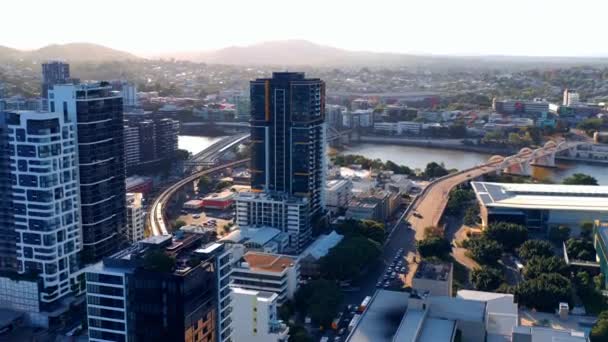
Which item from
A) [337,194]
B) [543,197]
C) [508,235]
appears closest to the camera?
[508,235]

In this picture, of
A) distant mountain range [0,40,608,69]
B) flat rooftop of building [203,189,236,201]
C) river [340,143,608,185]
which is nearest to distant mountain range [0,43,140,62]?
distant mountain range [0,40,608,69]

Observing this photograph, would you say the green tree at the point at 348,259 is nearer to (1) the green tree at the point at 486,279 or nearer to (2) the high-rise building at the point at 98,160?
(1) the green tree at the point at 486,279

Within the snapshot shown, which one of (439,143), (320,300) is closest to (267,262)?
(320,300)

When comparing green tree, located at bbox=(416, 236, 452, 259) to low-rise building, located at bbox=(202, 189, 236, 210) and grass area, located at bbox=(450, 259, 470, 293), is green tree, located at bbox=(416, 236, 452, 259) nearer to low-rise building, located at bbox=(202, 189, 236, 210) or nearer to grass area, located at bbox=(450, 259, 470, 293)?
grass area, located at bbox=(450, 259, 470, 293)

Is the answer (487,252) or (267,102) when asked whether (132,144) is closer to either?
(267,102)

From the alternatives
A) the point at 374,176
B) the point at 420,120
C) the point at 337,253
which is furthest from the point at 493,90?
the point at 337,253

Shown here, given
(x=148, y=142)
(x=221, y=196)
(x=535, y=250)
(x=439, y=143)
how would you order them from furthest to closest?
(x=439, y=143)
(x=148, y=142)
(x=221, y=196)
(x=535, y=250)

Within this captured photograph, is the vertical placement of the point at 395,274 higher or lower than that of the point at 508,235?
lower

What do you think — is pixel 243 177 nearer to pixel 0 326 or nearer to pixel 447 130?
pixel 0 326
